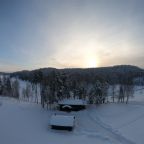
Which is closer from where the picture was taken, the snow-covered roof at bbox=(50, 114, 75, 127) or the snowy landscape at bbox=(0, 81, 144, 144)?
the snowy landscape at bbox=(0, 81, 144, 144)

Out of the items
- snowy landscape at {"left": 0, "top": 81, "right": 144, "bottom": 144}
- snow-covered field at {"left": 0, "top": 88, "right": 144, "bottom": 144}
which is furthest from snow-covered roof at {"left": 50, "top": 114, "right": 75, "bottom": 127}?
snow-covered field at {"left": 0, "top": 88, "right": 144, "bottom": 144}

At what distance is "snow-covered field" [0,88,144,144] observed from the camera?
28422 mm

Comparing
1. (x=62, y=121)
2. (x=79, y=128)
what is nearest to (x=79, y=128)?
(x=79, y=128)

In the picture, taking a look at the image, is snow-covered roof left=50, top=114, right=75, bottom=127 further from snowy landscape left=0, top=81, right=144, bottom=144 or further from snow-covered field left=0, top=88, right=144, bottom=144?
snow-covered field left=0, top=88, right=144, bottom=144

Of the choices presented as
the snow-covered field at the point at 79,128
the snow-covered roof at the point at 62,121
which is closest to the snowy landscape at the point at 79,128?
the snow-covered field at the point at 79,128

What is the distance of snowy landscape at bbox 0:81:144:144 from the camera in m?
28.5

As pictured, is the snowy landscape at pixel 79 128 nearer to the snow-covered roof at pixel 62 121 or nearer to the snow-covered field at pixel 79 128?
the snow-covered field at pixel 79 128

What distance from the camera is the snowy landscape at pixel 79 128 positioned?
2850cm

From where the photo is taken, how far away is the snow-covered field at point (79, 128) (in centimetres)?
2842

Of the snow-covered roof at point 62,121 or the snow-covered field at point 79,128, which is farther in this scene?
the snow-covered roof at point 62,121

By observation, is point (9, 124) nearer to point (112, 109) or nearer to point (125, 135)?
point (125, 135)

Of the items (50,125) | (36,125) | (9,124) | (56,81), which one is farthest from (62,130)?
(56,81)

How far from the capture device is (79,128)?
116 feet

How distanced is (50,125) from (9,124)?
716cm
